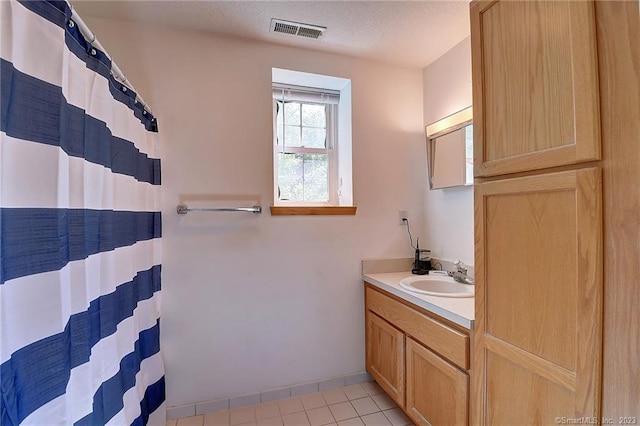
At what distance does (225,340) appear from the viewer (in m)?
1.82

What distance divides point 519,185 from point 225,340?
1.79m

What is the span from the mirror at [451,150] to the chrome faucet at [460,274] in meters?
0.52

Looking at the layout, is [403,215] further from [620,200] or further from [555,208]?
[620,200]

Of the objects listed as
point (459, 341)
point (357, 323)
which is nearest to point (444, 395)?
point (459, 341)

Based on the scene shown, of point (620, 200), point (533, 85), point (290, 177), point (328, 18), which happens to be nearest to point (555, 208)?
point (620, 200)

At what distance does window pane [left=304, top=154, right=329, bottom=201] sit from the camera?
2.20m

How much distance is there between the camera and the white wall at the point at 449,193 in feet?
6.03

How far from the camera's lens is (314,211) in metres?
1.97

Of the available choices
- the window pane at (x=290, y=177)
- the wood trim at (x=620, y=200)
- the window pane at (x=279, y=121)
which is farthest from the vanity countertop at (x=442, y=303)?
the window pane at (x=279, y=121)

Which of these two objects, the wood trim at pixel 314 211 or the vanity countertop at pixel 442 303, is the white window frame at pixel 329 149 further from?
the vanity countertop at pixel 442 303

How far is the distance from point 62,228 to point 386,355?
69.9 inches

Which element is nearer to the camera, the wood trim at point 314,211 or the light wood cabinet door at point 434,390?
the light wood cabinet door at point 434,390

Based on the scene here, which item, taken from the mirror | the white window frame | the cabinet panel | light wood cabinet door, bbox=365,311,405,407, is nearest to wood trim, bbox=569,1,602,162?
the cabinet panel

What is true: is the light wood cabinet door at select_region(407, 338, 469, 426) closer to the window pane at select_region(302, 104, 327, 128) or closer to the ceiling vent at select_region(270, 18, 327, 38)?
the window pane at select_region(302, 104, 327, 128)
